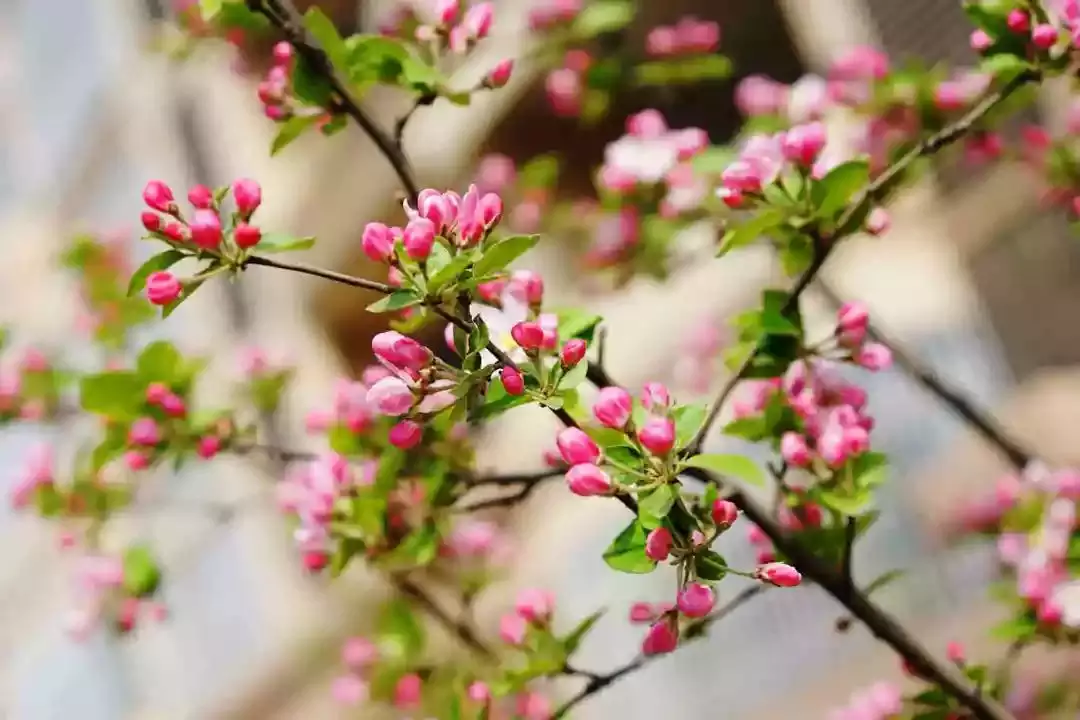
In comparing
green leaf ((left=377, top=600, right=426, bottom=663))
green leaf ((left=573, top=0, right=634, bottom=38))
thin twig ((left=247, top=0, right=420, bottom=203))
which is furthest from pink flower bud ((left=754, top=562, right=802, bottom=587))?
green leaf ((left=573, top=0, right=634, bottom=38))

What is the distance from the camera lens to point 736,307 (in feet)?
4.17

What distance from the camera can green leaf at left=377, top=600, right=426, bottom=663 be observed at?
583 mm

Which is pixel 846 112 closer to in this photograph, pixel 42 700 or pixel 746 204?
pixel 746 204

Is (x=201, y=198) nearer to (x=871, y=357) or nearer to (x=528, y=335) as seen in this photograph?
(x=528, y=335)

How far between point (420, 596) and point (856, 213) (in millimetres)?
326

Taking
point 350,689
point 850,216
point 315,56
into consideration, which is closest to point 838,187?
point 850,216

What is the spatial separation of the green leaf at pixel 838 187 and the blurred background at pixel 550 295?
43cm

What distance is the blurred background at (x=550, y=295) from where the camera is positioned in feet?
3.14

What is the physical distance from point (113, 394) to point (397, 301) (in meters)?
0.26

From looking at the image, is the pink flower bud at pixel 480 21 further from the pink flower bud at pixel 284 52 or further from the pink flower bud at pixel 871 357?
the pink flower bud at pixel 871 357

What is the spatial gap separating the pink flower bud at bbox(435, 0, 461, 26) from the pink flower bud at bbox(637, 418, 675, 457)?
24 centimetres

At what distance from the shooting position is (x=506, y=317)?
14.6 inches

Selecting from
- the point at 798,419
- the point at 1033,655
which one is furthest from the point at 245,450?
the point at 1033,655

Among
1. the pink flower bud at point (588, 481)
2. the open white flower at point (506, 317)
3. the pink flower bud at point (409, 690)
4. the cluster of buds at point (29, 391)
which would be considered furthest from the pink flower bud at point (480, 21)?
the cluster of buds at point (29, 391)
